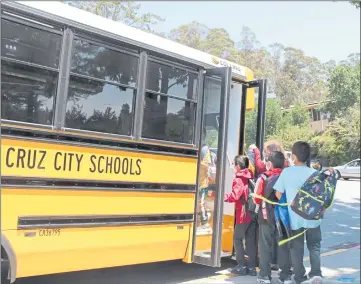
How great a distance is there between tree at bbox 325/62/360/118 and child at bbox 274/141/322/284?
2.42m

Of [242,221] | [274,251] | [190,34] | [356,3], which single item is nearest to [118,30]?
[190,34]

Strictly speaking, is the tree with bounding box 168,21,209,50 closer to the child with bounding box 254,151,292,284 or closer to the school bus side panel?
the child with bounding box 254,151,292,284

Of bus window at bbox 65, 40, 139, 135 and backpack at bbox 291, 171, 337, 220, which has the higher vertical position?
bus window at bbox 65, 40, 139, 135

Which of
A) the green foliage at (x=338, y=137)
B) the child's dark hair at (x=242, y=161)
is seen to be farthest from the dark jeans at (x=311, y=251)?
the green foliage at (x=338, y=137)

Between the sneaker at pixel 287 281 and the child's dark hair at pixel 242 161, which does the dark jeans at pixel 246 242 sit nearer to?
the sneaker at pixel 287 281

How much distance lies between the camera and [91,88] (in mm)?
4004

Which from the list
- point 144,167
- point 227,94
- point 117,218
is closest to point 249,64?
point 227,94

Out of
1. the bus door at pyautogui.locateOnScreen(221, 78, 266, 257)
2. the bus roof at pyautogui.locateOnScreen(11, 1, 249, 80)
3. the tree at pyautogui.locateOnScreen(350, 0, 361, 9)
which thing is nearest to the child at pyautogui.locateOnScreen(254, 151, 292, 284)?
the bus door at pyautogui.locateOnScreen(221, 78, 266, 257)

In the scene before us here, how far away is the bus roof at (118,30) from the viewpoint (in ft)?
11.9

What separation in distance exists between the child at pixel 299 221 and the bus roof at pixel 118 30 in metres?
1.47

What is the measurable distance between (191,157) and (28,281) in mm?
2215

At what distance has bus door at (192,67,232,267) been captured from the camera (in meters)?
4.97

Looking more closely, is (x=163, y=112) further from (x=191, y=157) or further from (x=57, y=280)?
(x=57, y=280)

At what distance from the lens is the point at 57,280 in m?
4.92
